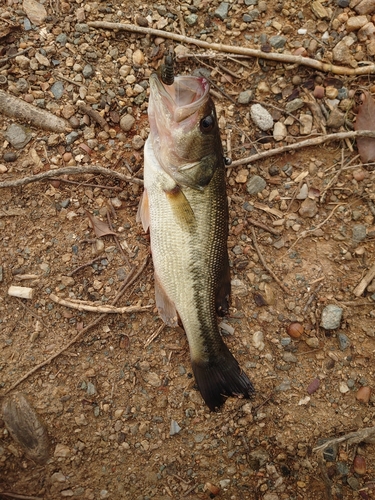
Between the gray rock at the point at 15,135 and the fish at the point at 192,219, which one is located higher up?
the gray rock at the point at 15,135

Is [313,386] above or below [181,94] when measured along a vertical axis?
below

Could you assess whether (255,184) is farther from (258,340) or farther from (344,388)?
(344,388)

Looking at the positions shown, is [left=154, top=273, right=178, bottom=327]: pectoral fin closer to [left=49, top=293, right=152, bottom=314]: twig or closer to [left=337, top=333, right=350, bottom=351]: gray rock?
[left=49, top=293, right=152, bottom=314]: twig

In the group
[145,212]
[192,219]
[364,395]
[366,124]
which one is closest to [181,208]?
[192,219]

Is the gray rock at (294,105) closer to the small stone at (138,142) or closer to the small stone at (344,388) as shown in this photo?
the small stone at (138,142)

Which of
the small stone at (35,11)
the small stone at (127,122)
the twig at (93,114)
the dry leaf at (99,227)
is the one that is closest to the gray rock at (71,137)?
the twig at (93,114)
